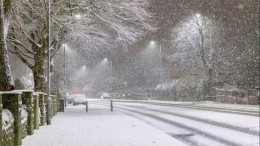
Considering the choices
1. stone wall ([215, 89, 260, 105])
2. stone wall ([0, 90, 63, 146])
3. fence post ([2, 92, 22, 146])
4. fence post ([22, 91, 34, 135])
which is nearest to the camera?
stone wall ([0, 90, 63, 146])

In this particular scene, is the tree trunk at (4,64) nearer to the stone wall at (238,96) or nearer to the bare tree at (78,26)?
the bare tree at (78,26)

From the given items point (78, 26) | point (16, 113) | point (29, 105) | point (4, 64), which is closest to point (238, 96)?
point (78, 26)

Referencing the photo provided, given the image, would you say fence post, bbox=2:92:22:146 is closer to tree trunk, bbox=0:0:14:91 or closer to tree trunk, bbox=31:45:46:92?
tree trunk, bbox=0:0:14:91

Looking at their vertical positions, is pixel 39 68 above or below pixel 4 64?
above

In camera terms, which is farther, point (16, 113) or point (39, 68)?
point (39, 68)

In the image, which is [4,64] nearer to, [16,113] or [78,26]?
[16,113]

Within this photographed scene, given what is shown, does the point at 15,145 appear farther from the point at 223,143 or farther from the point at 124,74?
the point at 124,74

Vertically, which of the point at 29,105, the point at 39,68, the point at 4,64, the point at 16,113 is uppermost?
the point at 39,68

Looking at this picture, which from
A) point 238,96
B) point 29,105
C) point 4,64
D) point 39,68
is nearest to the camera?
point 29,105

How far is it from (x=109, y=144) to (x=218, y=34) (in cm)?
4474

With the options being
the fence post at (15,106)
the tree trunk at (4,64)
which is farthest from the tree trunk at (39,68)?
the fence post at (15,106)

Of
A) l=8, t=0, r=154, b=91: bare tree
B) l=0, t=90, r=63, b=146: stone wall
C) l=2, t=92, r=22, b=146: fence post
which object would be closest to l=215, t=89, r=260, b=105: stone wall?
l=8, t=0, r=154, b=91: bare tree

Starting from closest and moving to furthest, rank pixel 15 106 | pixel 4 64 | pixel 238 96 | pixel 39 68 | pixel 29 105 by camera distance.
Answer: pixel 15 106 < pixel 29 105 < pixel 4 64 < pixel 39 68 < pixel 238 96

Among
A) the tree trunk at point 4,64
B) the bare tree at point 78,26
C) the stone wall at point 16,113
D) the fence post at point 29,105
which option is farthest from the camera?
the bare tree at point 78,26
